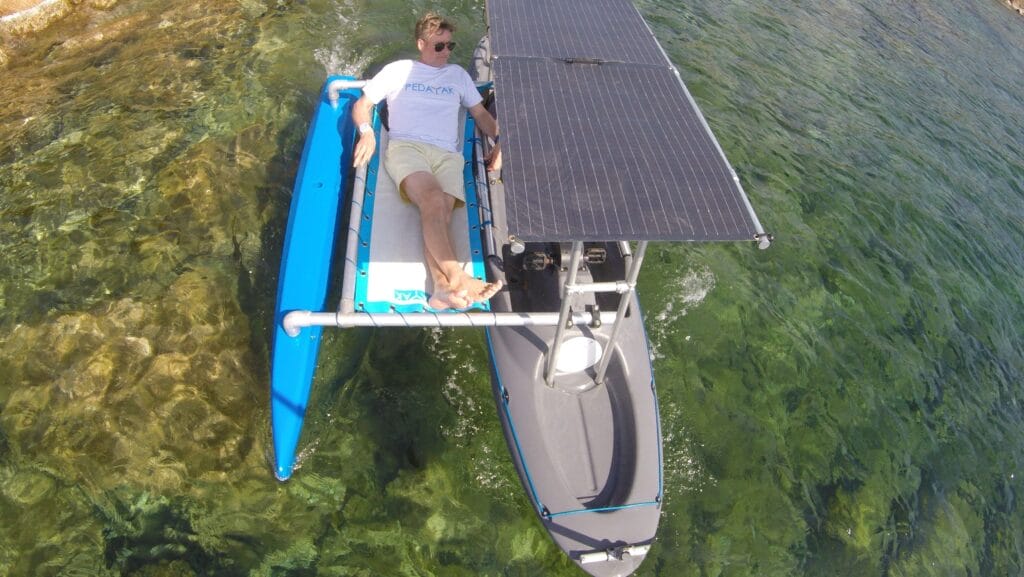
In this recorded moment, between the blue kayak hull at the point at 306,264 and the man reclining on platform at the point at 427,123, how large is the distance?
90 centimetres

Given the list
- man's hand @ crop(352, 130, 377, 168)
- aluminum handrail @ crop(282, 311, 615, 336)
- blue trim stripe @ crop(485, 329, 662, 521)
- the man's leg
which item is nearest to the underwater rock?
man's hand @ crop(352, 130, 377, 168)

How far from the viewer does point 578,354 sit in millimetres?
5953

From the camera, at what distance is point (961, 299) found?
388 inches

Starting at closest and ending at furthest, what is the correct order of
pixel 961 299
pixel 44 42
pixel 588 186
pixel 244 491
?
1. pixel 588 186
2. pixel 244 491
3. pixel 961 299
4. pixel 44 42

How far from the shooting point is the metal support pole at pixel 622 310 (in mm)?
4638

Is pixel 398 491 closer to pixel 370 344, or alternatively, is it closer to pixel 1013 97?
pixel 370 344

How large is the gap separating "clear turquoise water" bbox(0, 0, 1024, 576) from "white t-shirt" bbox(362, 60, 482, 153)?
2422 millimetres

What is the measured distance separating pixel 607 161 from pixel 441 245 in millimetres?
2282

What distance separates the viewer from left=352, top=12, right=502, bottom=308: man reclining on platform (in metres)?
6.83

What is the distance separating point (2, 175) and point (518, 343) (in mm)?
8187

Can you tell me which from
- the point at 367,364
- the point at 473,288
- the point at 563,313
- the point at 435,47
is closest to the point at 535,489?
the point at 563,313

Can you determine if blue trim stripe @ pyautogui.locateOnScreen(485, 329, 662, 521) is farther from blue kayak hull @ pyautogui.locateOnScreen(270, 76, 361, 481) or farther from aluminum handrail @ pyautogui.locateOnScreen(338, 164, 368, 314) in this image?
blue kayak hull @ pyautogui.locateOnScreen(270, 76, 361, 481)

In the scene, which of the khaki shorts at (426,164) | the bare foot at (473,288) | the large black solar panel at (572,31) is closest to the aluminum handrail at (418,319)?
the bare foot at (473,288)

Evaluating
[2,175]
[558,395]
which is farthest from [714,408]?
[2,175]
